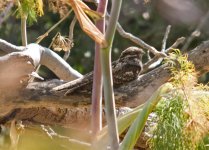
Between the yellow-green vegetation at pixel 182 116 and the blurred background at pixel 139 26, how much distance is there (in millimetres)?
3337

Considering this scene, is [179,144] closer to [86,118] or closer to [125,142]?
[125,142]

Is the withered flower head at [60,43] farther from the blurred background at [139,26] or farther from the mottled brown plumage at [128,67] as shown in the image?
the blurred background at [139,26]

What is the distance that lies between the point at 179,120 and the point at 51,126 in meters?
0.96

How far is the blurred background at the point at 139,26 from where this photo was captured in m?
4.51

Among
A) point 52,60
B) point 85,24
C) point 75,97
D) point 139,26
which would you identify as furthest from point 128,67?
point 139,26

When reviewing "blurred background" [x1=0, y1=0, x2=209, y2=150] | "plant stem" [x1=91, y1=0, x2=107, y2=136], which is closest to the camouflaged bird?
"plant stem" [x1=91, y1=0, x2=107, y2=136]

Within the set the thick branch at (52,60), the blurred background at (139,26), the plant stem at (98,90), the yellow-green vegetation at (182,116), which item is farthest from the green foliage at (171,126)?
the blurred background at (139,26)

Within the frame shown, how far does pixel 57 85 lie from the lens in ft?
5.73

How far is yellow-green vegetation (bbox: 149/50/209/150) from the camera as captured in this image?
1.07m

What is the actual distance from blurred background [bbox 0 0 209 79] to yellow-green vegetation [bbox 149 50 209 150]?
3.34 meters

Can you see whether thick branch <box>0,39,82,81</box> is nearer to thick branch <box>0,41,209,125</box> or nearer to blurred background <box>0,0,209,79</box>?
thick branch <box>0,41,209,125</box>

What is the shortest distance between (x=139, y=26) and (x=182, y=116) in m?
3.85

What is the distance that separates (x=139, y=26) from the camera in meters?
4.91

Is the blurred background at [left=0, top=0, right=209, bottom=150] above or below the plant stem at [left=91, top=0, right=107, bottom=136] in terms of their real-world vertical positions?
above
